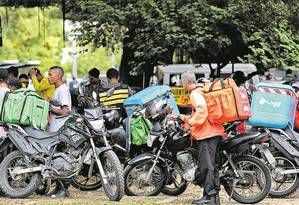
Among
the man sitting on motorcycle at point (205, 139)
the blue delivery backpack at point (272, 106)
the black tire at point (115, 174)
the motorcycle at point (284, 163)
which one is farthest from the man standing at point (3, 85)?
the motorcycle at point (284, 163)

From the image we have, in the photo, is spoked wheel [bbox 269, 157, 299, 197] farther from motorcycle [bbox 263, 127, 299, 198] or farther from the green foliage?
the green foliage

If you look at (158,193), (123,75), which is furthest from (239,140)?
(123,75)

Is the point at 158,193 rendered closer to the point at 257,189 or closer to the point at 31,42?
the point at 257,189

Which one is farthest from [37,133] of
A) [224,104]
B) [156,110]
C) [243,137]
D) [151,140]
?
[243,137]

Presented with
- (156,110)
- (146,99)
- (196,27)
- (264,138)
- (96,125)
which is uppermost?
(196,27)

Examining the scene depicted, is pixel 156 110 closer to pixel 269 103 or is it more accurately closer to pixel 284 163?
pixel 269 103

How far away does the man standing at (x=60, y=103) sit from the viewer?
1084 cm

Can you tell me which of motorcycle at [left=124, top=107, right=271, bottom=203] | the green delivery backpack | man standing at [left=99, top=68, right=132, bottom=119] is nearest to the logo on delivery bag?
motorcycle at [left=124, top=107, right=271, bottom=203]

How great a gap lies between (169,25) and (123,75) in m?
4.39

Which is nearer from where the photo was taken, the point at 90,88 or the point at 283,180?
the point at 283,180

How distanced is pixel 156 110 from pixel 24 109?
5.85ft

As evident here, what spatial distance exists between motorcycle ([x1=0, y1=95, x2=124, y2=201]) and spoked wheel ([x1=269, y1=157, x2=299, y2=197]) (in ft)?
7.55

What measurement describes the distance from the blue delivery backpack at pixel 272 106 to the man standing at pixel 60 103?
261 cm

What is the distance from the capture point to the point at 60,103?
36.5ft
